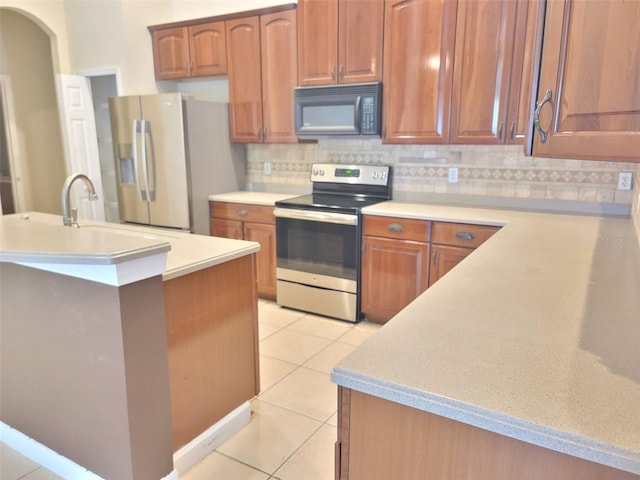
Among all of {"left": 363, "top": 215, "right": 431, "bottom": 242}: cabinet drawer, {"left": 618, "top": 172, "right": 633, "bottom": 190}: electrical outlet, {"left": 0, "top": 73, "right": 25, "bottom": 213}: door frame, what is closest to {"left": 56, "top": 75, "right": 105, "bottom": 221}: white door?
{"left": 0, "top": 73, "right": 25, "bottom": 213}: door frame

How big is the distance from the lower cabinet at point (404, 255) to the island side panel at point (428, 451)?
210cm

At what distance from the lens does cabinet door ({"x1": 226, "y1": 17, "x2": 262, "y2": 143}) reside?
372cm

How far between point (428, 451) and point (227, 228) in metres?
3.28

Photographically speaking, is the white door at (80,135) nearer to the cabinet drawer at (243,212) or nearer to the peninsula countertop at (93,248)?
the cabinet drawer at (243,212)

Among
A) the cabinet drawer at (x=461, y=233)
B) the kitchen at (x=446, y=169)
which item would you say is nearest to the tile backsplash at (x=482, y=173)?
the kitchen at (x=446, y=169)

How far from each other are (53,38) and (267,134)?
98.0 inches

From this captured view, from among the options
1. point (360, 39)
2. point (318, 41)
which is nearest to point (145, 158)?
point (318, 41)

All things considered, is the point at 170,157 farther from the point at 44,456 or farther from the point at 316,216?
the point at 44,456

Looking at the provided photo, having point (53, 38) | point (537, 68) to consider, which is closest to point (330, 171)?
point (537, 68)

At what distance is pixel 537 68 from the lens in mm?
1090

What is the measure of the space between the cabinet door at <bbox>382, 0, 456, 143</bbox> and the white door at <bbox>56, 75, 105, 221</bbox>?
9.96ft

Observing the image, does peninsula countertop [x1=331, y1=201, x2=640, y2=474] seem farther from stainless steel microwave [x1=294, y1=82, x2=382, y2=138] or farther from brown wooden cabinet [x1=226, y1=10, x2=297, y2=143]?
brown wooden cabinet [x1=226, y1=10, x2=297, y2=143]

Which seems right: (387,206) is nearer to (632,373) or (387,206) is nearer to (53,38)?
(632,373)

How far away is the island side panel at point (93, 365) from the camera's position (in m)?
1.54
